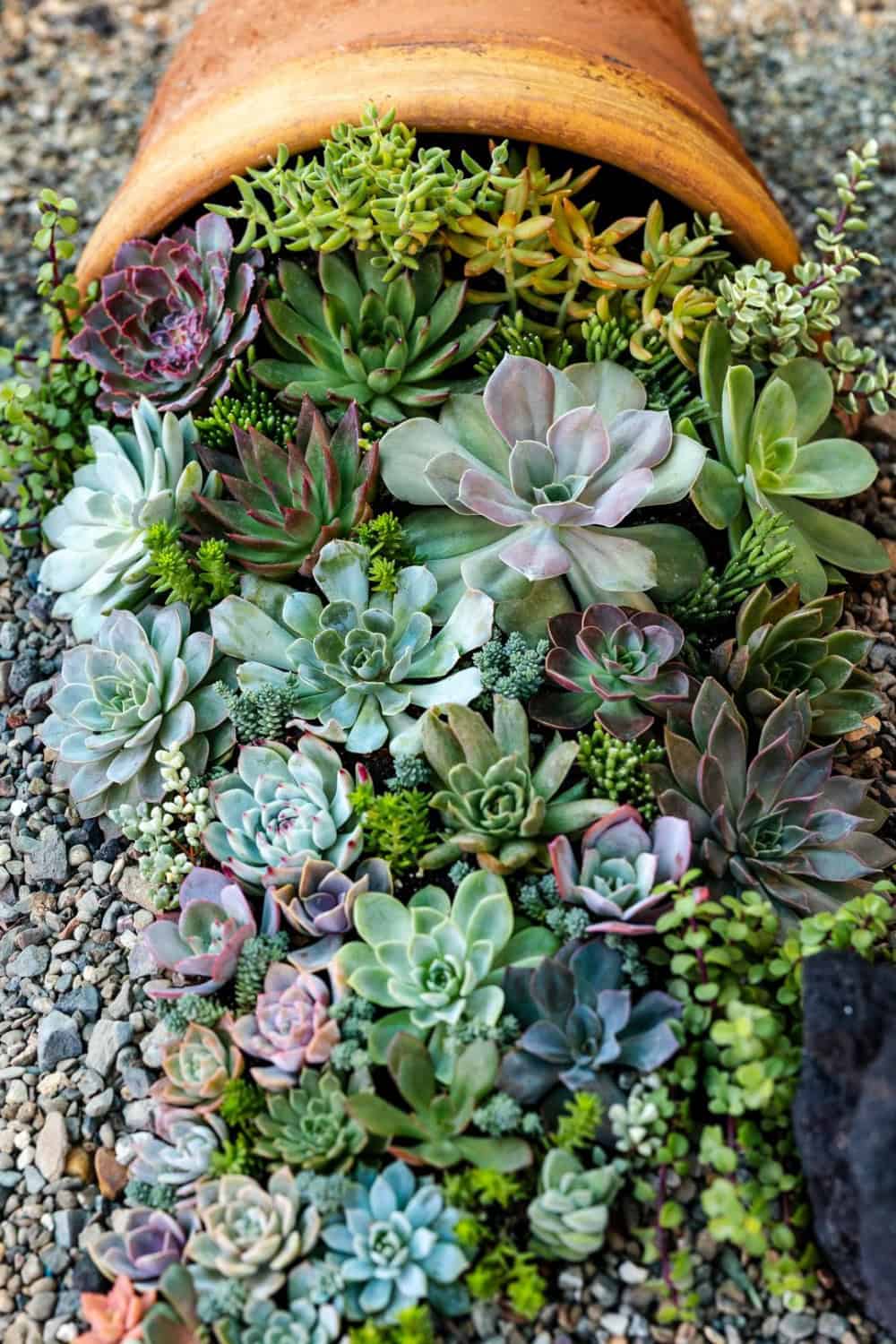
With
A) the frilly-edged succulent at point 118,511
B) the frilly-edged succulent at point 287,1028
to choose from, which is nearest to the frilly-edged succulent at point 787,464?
the frilly-edged succulent at point 118,511

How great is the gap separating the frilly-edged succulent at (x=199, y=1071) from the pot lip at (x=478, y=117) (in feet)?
4.45

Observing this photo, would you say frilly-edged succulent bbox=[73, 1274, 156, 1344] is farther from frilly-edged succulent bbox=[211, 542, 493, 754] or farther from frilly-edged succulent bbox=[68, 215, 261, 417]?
frilly-edged succulent bbox=[68, 215, 261, 417]

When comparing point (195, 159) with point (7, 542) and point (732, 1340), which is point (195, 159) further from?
point (732, 1340)

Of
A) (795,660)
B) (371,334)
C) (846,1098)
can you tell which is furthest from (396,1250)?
(371,334)

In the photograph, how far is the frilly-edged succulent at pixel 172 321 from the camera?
194cm

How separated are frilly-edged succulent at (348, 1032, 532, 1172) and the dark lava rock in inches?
12.9

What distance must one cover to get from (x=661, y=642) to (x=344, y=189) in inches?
32.8

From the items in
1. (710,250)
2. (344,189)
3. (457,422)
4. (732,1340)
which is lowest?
(732,1340)

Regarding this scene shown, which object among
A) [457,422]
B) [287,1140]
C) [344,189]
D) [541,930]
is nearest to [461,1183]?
[287,1140]

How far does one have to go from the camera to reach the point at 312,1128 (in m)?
1.39

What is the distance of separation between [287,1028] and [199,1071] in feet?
0.40

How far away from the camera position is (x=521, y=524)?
1.74 meters

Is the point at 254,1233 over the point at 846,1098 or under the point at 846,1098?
under

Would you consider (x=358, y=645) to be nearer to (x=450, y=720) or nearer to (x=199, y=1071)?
(x=450, y=720)
